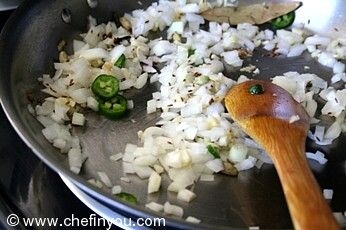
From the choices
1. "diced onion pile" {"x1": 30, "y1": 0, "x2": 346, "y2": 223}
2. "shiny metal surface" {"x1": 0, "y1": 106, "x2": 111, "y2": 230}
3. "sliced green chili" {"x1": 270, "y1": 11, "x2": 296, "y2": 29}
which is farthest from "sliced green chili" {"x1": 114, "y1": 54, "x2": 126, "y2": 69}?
"sliced green chili" {"x1": 270, "y1": 11, "x2": 296, "y2": 29}

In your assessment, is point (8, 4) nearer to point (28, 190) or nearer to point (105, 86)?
point (105, 86)

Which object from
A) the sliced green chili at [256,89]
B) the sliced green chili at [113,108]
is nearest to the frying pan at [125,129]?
the sliced green chili at [113,108]

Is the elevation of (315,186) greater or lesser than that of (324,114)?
greater

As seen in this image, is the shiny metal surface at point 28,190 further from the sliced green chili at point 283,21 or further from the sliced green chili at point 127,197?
the sliced green chili at point 283,21

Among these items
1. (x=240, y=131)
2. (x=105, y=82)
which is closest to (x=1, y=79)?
(x=105, y=82)

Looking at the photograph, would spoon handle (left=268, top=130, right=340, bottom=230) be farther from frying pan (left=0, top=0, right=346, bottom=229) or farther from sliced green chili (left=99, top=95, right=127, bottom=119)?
sliced green chili (left=99, top=95, right=127, bottom=119)

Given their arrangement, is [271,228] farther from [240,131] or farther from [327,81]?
[327,81]
